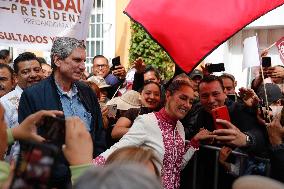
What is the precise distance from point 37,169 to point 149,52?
35.5 ft

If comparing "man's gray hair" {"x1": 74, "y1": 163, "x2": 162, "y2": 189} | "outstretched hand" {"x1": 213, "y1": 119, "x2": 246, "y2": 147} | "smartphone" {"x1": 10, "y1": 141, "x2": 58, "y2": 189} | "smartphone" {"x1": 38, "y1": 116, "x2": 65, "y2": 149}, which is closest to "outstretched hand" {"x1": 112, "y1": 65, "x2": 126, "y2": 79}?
"outstretched hand" {"x1": 213, "y1": 119, "x2": 246, "y2": 147}

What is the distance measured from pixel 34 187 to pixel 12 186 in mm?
73

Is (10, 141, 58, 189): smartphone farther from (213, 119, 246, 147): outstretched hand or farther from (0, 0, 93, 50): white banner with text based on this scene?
(0, 0, 93, 50): white banner with text

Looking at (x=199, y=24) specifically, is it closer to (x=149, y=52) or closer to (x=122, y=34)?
(x=149, y=52)

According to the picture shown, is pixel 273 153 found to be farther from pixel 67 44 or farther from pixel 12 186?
pixel 12 186

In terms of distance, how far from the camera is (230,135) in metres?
3.58

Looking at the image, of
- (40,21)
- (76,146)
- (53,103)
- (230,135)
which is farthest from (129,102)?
(76,146)

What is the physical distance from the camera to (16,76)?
16.3ft

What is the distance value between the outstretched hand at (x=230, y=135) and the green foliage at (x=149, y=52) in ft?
25.8

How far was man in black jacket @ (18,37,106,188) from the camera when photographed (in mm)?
3619

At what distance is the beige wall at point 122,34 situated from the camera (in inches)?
A: 498

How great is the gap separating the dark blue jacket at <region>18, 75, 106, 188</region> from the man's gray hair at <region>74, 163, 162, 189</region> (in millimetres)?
2067

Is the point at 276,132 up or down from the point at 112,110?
up

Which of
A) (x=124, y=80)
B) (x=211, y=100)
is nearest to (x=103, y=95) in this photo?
(x=124, y=80)
